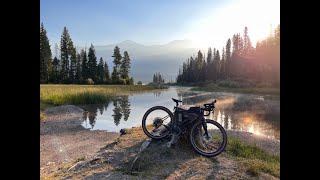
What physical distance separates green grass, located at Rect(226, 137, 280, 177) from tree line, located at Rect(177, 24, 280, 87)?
6558 centimetres

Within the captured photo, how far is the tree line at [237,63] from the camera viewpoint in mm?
78875

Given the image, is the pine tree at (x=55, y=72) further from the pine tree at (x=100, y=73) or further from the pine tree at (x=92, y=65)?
the pine tree at (x=100, y=73)

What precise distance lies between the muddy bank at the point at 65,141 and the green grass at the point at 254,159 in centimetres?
448

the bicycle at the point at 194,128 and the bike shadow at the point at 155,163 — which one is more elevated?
the bicycle at the point at 194,128

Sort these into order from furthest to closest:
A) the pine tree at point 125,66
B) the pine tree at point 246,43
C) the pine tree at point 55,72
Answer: the pine tree at point 246,43 → the pine tree at point 125,66 → the pine tree at point 55,72

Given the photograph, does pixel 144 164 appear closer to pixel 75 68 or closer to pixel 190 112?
pixel 190 112

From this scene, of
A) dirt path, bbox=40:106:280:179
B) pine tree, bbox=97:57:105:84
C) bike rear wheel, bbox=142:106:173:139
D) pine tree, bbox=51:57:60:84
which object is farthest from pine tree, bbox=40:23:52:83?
bike rear wheel, bbox=142:106:173:139

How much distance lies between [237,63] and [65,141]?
A: 3421 inches

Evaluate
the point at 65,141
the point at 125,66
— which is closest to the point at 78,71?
the point at 125,66

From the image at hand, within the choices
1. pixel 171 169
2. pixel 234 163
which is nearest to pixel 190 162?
pixel 171 169

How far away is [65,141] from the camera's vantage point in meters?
13.9

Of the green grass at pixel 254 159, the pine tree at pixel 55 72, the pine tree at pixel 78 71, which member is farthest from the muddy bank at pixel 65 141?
the pine tree at pixel 78 71
